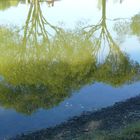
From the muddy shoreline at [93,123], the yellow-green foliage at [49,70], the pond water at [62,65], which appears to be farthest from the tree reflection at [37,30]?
the muddy shoreline at [93,123]

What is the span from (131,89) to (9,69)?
600cm

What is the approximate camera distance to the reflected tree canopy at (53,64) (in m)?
16.7

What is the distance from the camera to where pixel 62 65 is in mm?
20734

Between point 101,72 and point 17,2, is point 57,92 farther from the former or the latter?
point 17,2

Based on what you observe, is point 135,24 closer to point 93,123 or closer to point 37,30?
point 37,30

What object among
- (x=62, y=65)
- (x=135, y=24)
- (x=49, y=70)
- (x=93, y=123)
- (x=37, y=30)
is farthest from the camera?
(x=135, y=24)

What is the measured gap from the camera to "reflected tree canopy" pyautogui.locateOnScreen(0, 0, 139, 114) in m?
16.7

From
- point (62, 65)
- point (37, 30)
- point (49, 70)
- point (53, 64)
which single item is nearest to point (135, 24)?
point (37, 30)

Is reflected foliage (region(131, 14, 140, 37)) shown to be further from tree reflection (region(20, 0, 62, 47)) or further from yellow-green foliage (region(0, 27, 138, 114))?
yellow-green foliage (region(0, 27, 138, 114))

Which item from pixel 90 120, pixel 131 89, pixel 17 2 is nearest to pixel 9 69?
pixel 131 89

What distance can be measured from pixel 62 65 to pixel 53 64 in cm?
45

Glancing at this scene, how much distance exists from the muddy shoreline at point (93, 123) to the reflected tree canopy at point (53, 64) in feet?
7.13

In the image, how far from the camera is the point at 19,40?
25.9 m

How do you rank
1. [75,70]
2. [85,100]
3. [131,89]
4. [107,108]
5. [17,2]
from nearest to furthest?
[107,108] → [85,100] → [131,89] → [75,70] → [17,2]
